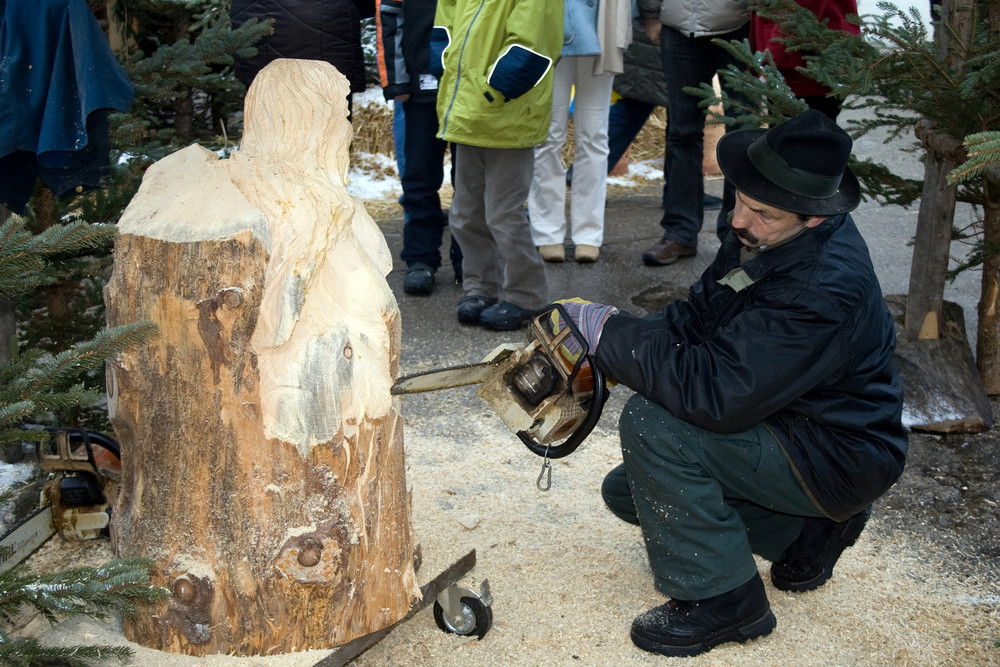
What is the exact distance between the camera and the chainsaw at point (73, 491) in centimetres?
258

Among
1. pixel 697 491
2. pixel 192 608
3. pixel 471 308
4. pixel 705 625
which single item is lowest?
pixel 471 308

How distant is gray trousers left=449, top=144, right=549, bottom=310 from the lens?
13.7ft

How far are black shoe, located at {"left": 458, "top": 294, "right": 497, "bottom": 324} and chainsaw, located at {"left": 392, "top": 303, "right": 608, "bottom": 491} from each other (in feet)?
6.73

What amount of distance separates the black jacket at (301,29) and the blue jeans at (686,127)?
1620mm

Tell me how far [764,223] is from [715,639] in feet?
3.48

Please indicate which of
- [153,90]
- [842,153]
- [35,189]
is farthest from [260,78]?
[842,153]

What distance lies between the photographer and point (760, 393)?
7.06ft

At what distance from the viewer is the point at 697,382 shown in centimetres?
220

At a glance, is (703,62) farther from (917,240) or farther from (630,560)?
(630,560)

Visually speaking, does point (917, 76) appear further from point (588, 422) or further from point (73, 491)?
point (73, 491)

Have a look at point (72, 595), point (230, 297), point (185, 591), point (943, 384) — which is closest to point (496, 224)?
point (943, 384)

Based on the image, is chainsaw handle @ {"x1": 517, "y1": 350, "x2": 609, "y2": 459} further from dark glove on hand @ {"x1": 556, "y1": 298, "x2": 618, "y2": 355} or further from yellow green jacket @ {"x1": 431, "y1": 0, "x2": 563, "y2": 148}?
yellow green jacket @ {"x1": 431, "y1": 0, "x2": 563, "y2": 148}

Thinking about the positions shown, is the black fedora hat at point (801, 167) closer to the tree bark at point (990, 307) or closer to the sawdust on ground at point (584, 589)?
the sawdust on ground at point (584, 589)

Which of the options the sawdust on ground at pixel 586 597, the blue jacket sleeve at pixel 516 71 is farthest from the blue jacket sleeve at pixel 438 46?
the sawdust on ground at pixel 586 597
